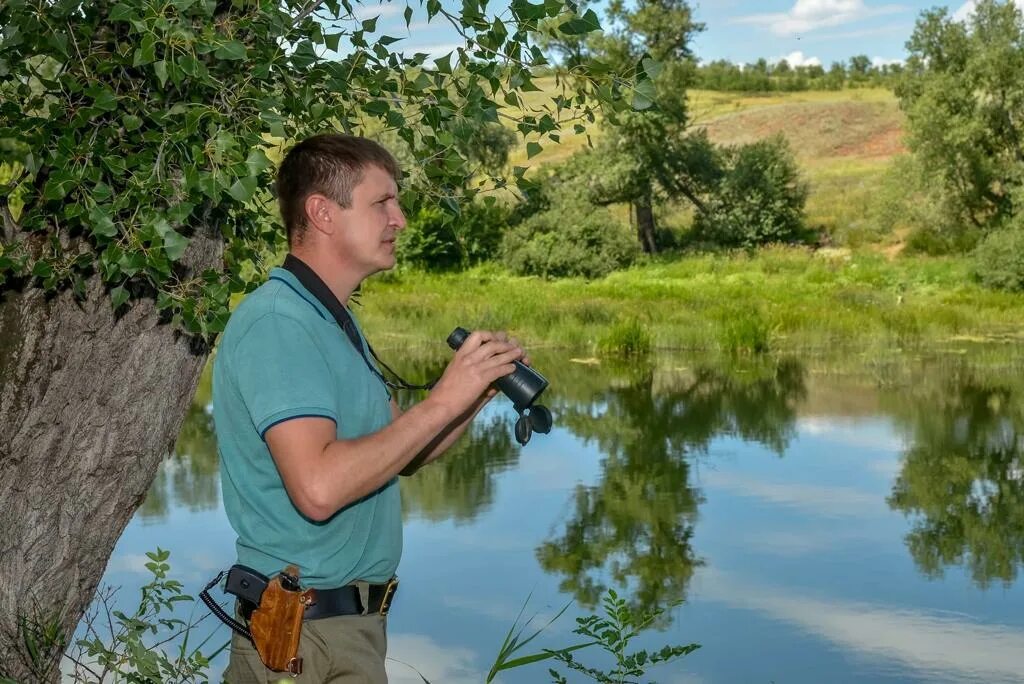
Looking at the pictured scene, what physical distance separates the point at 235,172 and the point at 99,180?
2.07 ft

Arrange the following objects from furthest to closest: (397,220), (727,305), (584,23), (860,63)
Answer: (860,63)
(727,305)
(584,23)
(397,220)

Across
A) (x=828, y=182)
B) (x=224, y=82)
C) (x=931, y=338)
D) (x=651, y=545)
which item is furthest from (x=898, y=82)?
(x=224, y=82)

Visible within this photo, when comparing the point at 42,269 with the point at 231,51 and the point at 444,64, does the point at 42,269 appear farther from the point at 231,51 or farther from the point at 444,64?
the point at 444,64

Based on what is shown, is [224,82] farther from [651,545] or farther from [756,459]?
[756,459]

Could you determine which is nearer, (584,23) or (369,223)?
(369,223)

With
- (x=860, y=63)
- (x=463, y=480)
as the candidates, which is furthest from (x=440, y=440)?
(x=860, y=63)

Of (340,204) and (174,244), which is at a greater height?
(174,244)

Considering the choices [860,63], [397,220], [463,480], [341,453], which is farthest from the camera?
[860,63]

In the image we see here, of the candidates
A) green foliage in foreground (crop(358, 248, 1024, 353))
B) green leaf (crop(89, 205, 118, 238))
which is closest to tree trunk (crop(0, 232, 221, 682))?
green leaf (crop(89, 205, 118, 238))

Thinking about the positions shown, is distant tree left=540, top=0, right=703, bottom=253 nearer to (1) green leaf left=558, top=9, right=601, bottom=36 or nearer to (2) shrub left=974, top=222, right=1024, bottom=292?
(2) shrub left=974, top=222, right=1024, bottom=292

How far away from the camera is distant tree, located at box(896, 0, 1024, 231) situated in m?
27.0

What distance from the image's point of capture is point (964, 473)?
11508 mm

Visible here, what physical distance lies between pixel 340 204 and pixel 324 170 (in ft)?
0.23

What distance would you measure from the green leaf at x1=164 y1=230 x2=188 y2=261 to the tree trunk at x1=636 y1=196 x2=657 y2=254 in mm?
27899
